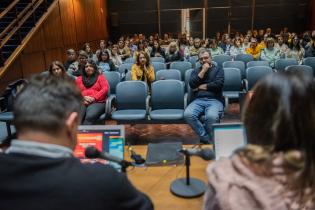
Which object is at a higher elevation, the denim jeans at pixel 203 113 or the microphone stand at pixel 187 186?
the microphone stand at pixel 187 186

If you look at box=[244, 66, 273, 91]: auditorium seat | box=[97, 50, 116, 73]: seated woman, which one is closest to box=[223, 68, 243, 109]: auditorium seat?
box=[244, 66, 273, 91]: auditorium seat

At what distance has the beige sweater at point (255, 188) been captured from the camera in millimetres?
968

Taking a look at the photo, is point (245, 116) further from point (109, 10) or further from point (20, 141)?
point (109, 10)

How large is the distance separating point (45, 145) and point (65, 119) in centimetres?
11

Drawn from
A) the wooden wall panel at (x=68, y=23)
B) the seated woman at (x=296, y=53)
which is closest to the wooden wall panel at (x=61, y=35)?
the wooden wall panel at (x=68, y=23)

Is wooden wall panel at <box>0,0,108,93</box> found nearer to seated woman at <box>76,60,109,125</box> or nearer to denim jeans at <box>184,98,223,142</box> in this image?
seated woman at <box>76,60,109,125</box>

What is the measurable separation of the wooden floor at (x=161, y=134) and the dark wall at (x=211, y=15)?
9.06 meters

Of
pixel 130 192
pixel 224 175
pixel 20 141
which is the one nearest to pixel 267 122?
pixel 224 175

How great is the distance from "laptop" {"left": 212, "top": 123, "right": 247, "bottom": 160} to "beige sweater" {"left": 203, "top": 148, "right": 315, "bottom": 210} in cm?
86

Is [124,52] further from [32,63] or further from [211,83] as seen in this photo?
[211,83]

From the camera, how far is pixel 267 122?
3.16ft

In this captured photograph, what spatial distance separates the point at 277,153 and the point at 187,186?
0.89m

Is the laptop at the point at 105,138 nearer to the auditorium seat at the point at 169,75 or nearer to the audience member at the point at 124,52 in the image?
the auditorium seat at the point at 169,75

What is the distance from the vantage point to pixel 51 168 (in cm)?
97
